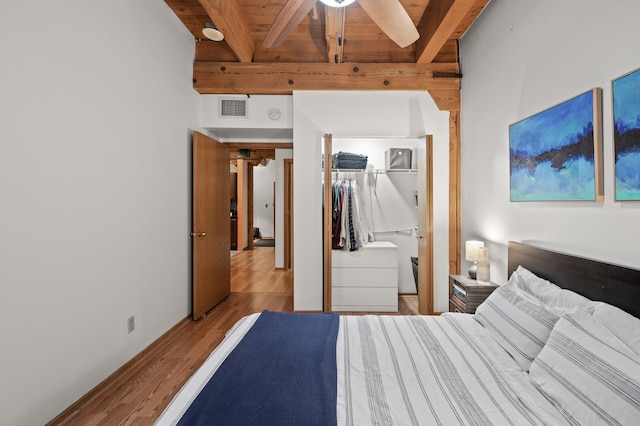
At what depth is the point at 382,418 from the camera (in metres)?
1.00

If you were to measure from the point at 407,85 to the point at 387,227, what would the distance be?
1.75 metres

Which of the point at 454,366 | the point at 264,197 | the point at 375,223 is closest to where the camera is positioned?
the point at 454,366

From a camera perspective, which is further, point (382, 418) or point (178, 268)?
point (178, 268)

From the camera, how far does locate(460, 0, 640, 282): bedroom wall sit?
1490 millimetres

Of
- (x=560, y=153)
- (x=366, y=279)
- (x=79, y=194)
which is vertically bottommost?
(x=366, y=279)

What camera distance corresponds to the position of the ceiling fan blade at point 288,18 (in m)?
1.71

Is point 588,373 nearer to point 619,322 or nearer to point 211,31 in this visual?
point 619,322

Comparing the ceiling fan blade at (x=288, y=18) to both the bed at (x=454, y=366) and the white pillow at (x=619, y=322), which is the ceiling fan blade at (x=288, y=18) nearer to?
the bed at (x=454, y=366)

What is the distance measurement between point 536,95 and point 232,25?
2439 mm

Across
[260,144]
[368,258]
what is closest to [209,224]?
[260,144]

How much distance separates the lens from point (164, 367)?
2246 mm

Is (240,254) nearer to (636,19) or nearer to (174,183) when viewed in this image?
(174,183)

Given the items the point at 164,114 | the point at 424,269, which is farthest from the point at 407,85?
the point at 164,114

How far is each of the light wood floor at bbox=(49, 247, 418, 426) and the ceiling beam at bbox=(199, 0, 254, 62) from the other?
2669mm
